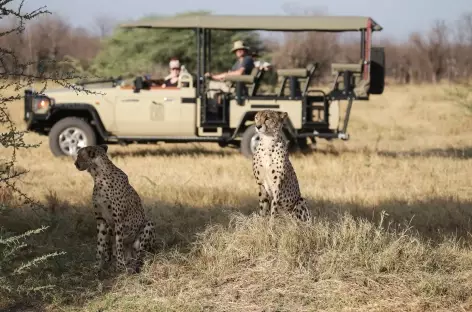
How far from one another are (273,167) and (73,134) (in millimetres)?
6942

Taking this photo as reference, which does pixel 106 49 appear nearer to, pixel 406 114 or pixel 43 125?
pixel 406 114

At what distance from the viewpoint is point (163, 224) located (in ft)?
25.6

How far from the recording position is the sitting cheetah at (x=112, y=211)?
246 inches

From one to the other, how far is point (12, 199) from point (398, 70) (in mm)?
42410

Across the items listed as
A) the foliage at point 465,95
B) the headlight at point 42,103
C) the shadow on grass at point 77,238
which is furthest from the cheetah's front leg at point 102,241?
the foliage at point 465,95

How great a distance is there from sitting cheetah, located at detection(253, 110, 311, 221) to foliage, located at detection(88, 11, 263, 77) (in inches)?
688

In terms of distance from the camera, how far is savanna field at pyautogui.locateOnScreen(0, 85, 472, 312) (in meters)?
5.70

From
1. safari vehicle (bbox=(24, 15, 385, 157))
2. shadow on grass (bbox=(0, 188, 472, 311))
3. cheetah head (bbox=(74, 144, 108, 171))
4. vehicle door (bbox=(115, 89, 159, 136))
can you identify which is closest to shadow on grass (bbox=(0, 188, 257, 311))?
shadow on grass (bbox=(0, 188, 472, 311))

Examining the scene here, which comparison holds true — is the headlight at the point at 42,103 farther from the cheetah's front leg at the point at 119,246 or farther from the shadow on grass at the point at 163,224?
the cheetah's front leg at the point at 119,246

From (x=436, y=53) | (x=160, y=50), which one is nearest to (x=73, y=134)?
(x=160, y=50)

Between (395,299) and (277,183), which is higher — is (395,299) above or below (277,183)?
below

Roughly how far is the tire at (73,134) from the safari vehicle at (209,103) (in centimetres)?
2

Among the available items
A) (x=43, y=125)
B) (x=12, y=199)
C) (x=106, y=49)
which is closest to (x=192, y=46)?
(x=106, y=49)

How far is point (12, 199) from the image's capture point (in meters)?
8.86
